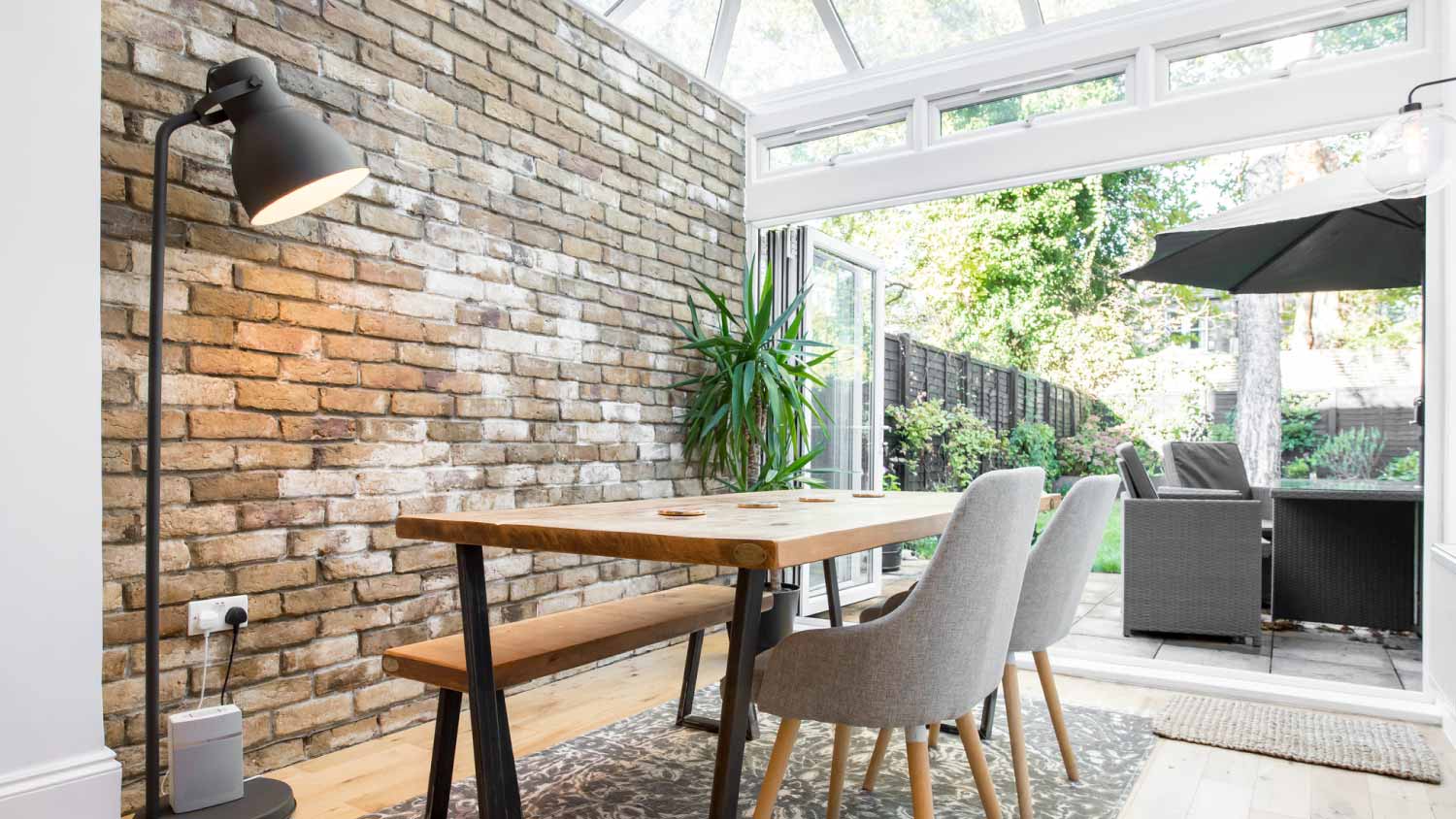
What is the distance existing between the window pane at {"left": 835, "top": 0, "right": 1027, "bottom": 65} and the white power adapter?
12.3 ft

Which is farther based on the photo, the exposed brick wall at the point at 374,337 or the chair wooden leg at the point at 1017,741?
the exposed brick wall at the point at 374,337

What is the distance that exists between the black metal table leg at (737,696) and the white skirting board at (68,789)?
4.54ft

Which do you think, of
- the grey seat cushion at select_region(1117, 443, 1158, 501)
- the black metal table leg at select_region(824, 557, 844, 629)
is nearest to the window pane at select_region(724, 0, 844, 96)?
the grey seat cushion at select_region(1117, 443, 1158, 501)

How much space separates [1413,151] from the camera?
2035 mm

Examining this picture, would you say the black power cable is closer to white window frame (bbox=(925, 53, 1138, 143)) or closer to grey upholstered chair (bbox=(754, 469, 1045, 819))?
grey upholstered chair (bbox=(754, 469, 1045, 819))

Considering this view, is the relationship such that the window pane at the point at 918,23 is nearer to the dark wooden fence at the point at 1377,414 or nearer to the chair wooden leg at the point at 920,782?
the chair wooden leg at the point at 920,782

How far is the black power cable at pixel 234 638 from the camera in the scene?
233cm

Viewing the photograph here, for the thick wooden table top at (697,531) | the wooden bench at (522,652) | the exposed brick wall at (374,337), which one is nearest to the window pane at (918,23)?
the exposed brick wall at (374,337)

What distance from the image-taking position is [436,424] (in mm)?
2957

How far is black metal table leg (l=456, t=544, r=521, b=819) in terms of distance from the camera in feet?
5.95

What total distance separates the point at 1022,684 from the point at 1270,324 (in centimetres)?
609

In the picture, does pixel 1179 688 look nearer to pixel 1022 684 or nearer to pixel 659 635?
pixel 1022 684

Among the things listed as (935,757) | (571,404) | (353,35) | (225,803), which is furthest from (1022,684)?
(353,35)

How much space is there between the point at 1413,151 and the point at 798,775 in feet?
7.12
